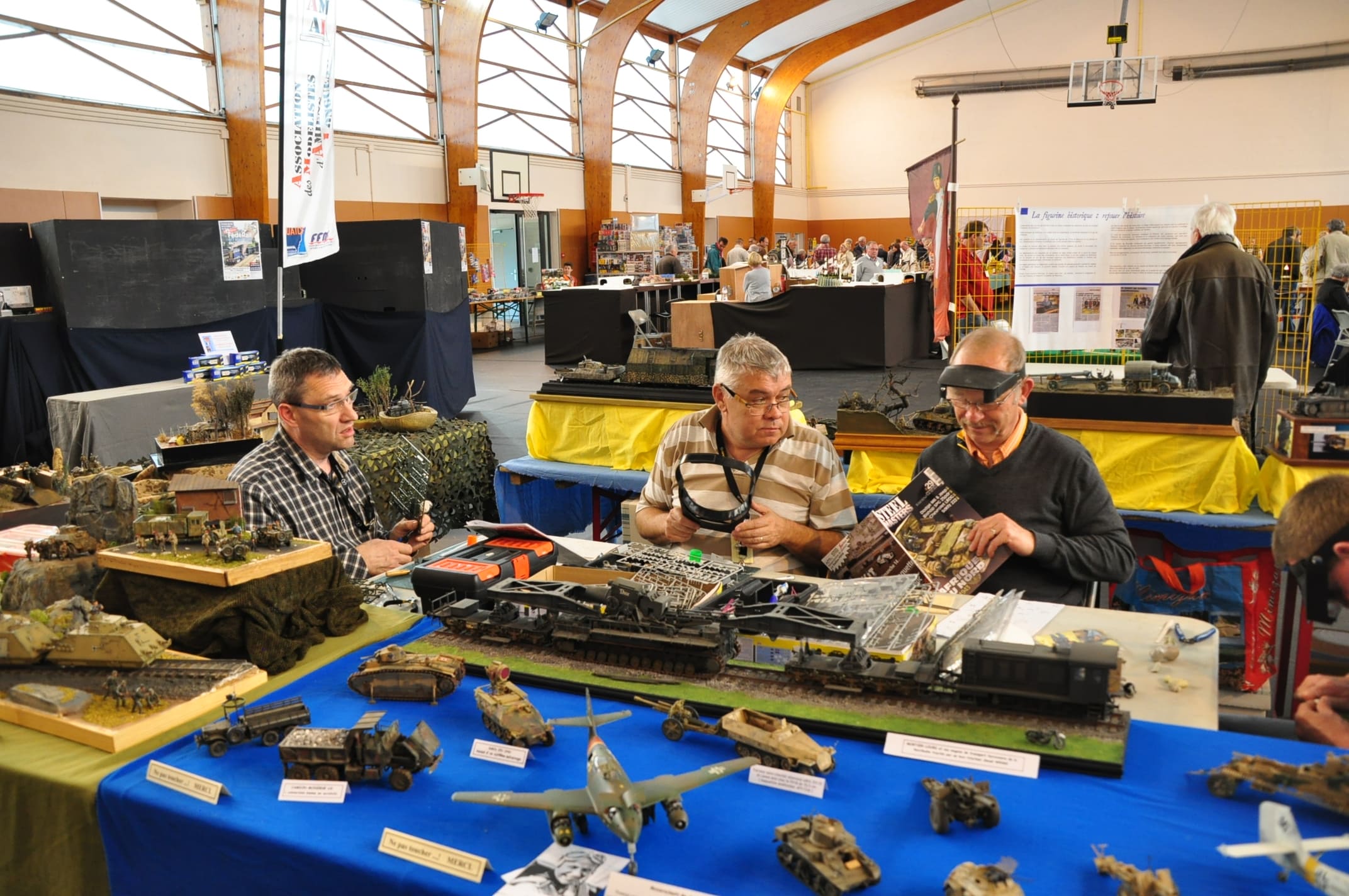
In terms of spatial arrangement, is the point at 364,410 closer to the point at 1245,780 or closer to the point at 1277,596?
the point at 1277,596

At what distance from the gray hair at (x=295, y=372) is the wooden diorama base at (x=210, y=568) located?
0.81 metres

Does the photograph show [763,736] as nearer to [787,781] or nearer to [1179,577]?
[787,781]

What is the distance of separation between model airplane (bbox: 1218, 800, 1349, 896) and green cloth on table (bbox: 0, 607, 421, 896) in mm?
2052

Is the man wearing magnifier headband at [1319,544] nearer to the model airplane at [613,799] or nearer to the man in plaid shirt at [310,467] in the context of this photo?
the model airplane at [613,799]

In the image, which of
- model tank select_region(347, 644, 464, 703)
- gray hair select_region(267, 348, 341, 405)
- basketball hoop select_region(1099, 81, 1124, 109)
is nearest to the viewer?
model tank select_region(347, 644, 464, 703)

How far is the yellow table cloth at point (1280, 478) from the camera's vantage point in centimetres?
412

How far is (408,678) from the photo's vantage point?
2.16 meters

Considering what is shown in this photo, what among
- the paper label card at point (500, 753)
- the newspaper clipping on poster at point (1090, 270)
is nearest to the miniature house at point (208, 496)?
the paper label card at point (500, 753)

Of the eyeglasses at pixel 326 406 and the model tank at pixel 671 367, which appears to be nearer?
the eyeglasses at pixel 326 406

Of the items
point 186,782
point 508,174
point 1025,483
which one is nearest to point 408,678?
point 186,782

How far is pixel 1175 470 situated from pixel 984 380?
86.6 inches

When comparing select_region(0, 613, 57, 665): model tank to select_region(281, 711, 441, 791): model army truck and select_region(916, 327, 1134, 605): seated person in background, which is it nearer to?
select_region(281, 711, 441, 791): model army truck

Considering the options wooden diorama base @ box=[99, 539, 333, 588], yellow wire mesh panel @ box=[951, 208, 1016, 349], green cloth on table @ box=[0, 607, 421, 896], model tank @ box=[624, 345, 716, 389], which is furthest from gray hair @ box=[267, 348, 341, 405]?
Answer: yellow wire mesh panel @ box=[951, 208, 1016, 349]

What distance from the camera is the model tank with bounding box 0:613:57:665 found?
2.30m
